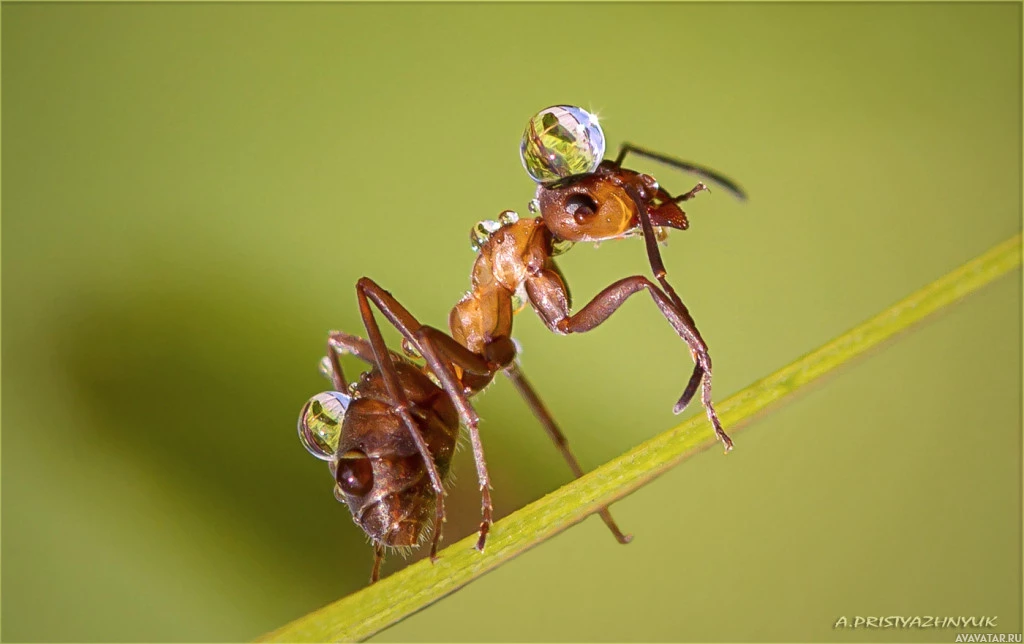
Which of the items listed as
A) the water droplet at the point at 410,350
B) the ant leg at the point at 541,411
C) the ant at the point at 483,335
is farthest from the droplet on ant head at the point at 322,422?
the ant leg at the point at 541,411

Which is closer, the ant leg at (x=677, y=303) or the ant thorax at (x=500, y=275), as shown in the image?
the ant leg at (x=677, y=303)

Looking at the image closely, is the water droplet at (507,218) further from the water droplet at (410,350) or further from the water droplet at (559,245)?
the water droplet at (410,350)

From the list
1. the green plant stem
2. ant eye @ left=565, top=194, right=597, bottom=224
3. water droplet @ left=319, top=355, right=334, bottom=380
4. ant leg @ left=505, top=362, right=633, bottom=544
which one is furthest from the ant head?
the green plant stem

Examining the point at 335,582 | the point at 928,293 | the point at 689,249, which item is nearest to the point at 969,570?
the point at 928,293

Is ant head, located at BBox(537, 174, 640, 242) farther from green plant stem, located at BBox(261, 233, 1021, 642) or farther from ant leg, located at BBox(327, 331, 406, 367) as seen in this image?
green plant stem, located at BBox(261, 233, 1021, 642)

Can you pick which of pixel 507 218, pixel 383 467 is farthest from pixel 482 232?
pixel 383 467

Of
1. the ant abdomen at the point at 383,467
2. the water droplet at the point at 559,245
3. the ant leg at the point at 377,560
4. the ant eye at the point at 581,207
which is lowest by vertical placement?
the ant leg at the point at 377,560

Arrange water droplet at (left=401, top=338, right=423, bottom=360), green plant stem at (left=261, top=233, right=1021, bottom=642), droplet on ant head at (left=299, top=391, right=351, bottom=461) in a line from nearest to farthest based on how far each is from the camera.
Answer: green plant stem at (left=261, top=233, right=1021, bottom=642)
droplet on ant head at (left=299, top=391, right=351, bottom=461)
water droplet at (left=401, top=338, right=423, bottom=360)

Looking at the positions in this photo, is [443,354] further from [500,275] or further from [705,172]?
[705,172]
